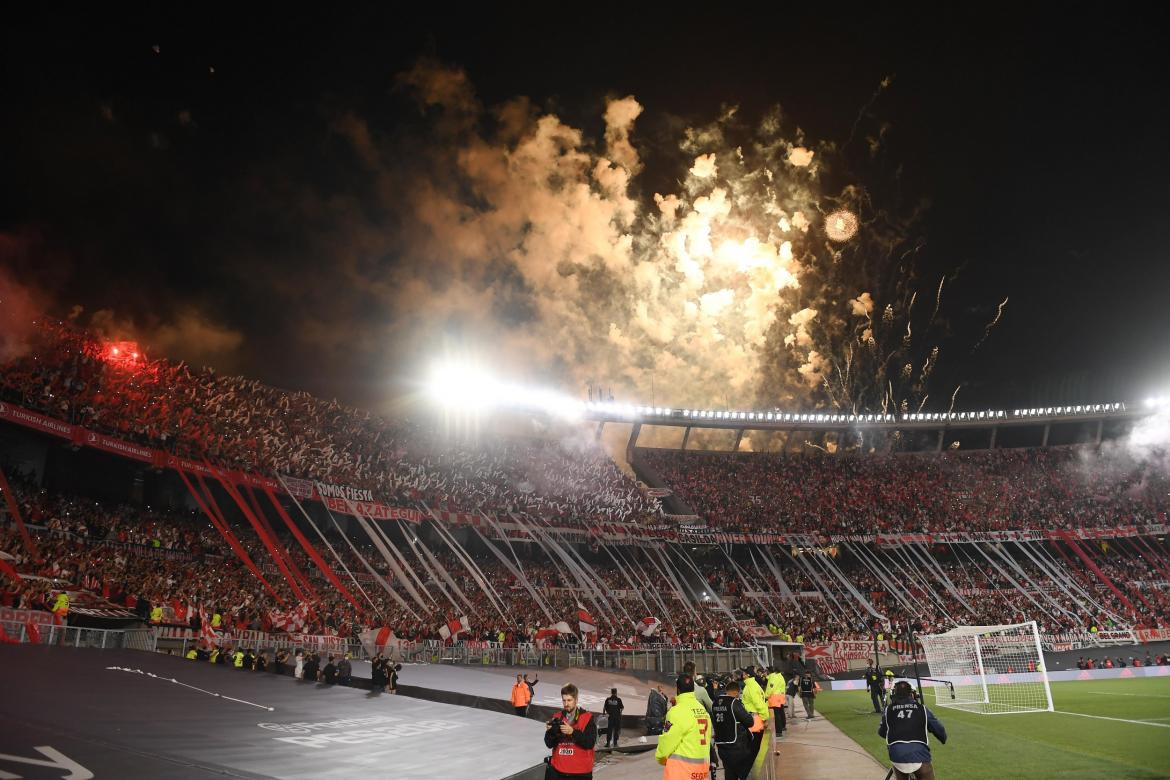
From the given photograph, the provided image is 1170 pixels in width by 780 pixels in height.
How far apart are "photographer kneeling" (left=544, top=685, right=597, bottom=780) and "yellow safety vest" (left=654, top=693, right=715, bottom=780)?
72cm

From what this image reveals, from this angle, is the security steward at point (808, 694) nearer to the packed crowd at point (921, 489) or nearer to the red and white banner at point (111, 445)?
→ the red and white banner at point (111, 445)

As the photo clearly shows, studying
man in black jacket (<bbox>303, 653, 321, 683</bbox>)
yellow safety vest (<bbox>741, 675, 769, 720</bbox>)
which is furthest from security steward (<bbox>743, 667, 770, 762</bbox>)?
man in black jacket (<bbox>303, 653, 321, 683</bbox>)

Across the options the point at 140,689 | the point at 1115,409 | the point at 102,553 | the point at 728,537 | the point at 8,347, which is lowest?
the point at 140,689

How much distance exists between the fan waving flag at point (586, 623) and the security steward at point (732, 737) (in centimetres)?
2397

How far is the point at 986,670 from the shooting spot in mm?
30688

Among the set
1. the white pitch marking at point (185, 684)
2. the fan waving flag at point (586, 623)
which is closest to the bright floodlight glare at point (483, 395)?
the fan waving flag at point (586, 623)

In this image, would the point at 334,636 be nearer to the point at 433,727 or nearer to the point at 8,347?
the point at 433,727

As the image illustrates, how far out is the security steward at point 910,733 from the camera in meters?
8.21

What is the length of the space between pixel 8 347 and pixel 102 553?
8591mm

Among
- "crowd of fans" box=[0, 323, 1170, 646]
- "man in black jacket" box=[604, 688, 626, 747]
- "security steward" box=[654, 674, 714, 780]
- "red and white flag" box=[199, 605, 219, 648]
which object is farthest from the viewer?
"crowd of fans" box=[0, 323, 1170, 646]

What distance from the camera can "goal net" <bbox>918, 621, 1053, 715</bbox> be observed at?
22266 mm

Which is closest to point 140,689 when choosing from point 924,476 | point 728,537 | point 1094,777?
point 1094,777

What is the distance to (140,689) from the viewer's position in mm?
13859

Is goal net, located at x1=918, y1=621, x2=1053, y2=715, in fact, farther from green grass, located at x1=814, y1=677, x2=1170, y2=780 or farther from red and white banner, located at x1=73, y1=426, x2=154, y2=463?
red and white banner, located at x1=73, y1=426, x2=154, y2=463
